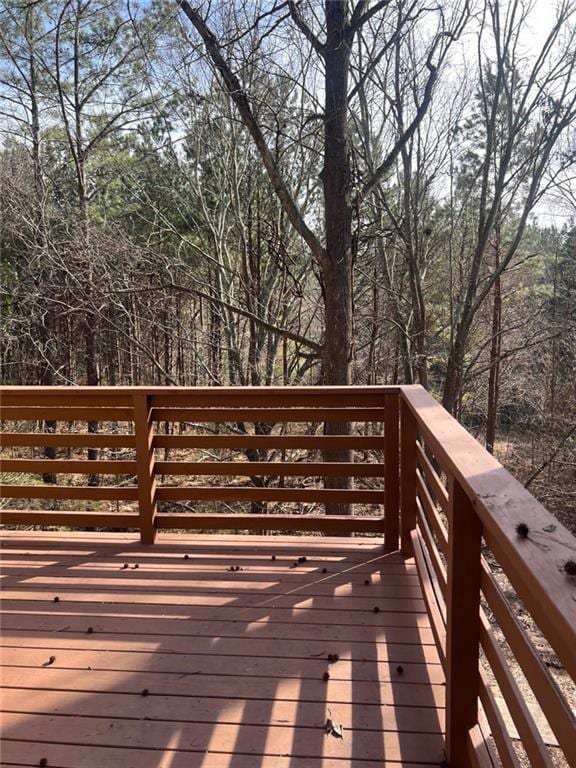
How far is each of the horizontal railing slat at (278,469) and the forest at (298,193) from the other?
206 centimetres

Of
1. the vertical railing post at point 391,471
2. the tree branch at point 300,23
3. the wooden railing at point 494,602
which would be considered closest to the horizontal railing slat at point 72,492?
the vertical railing post at point 391,471

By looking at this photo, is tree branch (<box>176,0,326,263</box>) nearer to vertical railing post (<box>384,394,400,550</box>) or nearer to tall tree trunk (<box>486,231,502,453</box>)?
vertical railing post (<box>384,394,400,550</box>)

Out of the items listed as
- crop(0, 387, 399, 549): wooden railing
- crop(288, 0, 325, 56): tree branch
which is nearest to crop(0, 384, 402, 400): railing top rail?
crop(0, 387, 399, 549): wooden railing

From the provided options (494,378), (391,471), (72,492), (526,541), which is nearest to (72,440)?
(72,492)

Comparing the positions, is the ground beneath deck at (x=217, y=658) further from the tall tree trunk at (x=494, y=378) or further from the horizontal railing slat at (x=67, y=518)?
the tall tree trunk at (x=494, y=378)

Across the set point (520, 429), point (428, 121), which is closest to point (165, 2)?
point (428, 121)

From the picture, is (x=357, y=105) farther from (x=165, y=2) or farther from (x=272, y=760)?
(x=272, y=760)

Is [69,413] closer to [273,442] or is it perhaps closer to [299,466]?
[273,442]

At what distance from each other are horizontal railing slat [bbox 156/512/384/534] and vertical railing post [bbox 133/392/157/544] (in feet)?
0.25

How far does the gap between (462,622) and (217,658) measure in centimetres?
99

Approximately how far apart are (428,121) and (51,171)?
7.37m

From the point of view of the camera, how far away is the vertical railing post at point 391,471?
8.72 feet

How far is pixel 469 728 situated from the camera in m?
1.36

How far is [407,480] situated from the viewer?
8.59 ft
